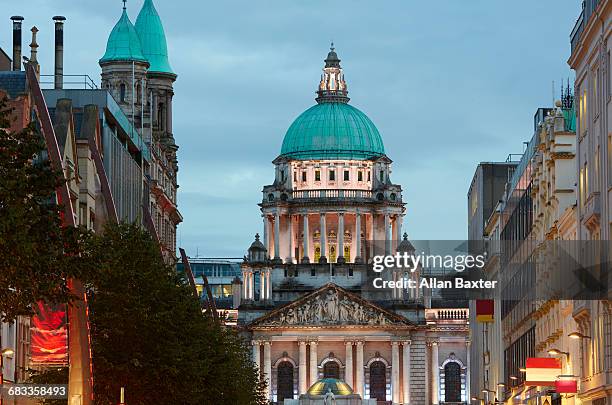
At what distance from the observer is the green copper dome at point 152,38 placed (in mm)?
155125

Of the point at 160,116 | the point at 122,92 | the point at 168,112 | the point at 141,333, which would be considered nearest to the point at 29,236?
the point at 141,333

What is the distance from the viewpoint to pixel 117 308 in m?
78.1

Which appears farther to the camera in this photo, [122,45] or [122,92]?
[122,45]

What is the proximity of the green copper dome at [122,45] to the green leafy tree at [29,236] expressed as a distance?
96.9m

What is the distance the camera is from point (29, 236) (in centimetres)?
4588

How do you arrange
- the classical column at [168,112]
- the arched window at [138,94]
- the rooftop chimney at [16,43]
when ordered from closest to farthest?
the rooftop chimney at [16,43] < the arched window at [138,94] < the classical column at [168,112]

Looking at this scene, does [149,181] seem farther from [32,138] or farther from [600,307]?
[32,138]

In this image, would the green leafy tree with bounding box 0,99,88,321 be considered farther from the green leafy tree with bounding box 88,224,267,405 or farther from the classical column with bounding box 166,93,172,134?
the classical column with bounding box 166,93,172,134

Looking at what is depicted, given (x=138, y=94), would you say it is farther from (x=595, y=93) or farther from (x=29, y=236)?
(x=29, y=236)

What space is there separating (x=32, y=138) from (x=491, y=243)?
110647 millimetres

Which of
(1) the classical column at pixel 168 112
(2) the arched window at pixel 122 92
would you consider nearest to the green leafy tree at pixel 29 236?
(2) the arched window at pixel 122 92

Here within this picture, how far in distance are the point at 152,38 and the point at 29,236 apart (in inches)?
4418

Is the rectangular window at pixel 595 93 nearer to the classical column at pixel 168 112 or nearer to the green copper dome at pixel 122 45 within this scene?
the green copper dome at pixel 122 45

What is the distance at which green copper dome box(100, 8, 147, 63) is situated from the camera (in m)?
145
